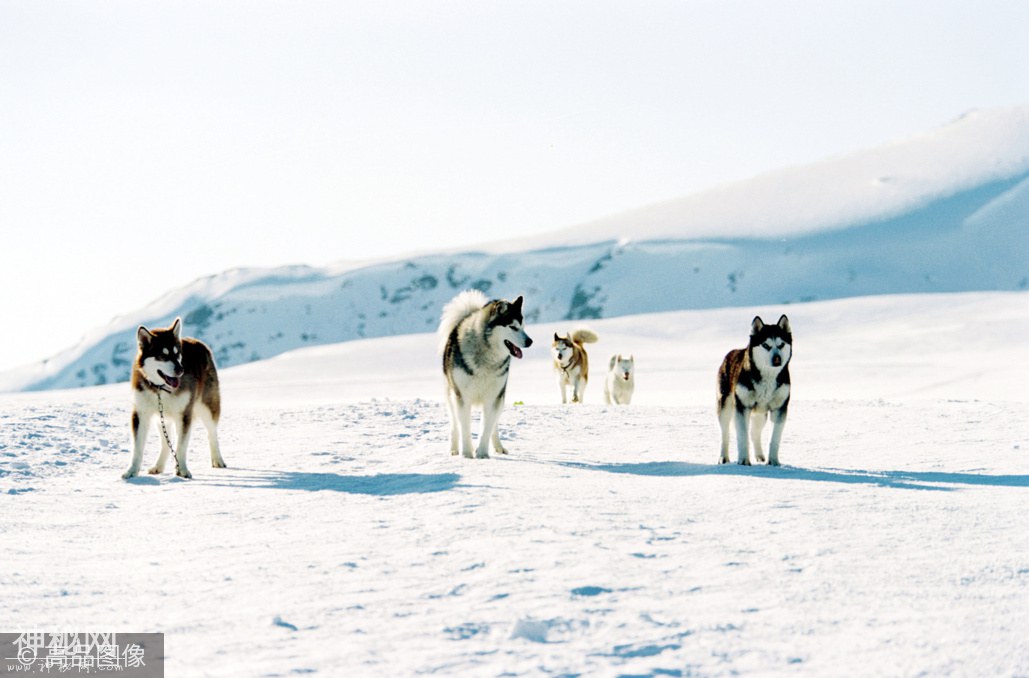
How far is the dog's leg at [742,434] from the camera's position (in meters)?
8.59

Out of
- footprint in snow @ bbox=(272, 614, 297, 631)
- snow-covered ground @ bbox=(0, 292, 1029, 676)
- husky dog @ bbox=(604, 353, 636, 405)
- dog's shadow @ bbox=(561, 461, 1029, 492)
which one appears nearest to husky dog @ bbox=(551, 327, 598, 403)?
husky dog @ bbox=(604, 353, 636, 405)

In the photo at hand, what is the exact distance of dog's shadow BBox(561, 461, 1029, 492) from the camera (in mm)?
7469

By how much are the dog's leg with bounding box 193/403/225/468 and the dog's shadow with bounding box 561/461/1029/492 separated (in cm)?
324

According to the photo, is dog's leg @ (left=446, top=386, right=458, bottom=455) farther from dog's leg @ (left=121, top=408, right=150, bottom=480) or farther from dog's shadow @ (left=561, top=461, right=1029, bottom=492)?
dog's leg @ (left=121, top=408, right=150, bottom=480)

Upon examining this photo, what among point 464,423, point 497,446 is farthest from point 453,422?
point 497,446

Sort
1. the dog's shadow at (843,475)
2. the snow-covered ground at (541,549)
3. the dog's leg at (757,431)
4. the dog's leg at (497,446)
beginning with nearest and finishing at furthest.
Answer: the snow-covered ground at (541,549) → the dog's shadow at (843,475) → the dog's leg at (757,431) → the dog's leg at (497,446)

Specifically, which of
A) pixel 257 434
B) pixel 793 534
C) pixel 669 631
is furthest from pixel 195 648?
pixel 257 434

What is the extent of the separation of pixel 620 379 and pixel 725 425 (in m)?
10.6

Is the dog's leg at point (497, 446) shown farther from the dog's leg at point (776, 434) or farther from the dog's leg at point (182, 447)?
the dog's leg at point (182, 447)

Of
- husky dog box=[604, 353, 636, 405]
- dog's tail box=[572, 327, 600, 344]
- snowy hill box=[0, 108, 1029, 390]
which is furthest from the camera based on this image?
snowy hill box=[0, 108, 1029, 390]

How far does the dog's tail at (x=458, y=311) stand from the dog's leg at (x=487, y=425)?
762mm

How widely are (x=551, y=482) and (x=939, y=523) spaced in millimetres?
2761

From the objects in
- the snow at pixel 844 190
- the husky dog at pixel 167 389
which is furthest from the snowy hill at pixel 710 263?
the husky dog at pixel 167 389

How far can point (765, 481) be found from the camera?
7.24 metres
